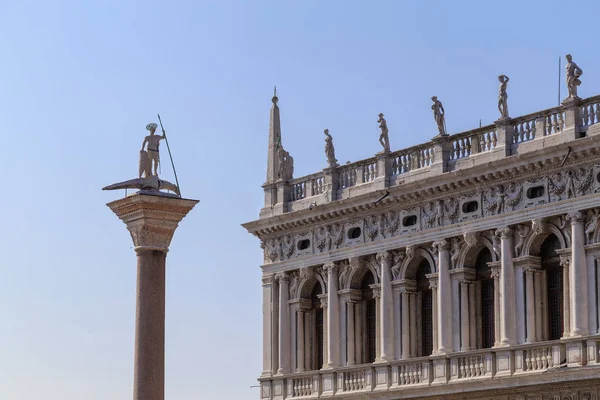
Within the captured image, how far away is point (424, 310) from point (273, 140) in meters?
8.12

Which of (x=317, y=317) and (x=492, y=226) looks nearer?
(x=492, y=226)

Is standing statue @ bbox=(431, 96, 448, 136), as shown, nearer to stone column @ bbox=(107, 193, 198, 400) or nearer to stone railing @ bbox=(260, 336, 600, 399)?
stone railing @ bbox=(260, 336, 600, 399)

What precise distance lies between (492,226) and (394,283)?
4225 mm

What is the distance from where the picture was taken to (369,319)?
46.1 m

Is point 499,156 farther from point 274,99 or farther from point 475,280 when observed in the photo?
point 274,99

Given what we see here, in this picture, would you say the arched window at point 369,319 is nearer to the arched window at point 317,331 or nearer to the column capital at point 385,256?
→ the column capital at point 385,256

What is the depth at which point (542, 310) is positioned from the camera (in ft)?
132

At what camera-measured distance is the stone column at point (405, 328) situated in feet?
145

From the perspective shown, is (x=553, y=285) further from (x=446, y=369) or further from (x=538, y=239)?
(x=446, y=369)

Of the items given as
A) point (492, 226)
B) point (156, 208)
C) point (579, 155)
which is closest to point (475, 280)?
point (492, 226)

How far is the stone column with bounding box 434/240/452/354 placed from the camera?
42.6m

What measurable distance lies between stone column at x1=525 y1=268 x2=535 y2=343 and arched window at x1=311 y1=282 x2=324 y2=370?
8.36 m

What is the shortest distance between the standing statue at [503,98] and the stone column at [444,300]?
3.47 meters

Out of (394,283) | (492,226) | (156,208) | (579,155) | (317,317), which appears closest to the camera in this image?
(156,208)
